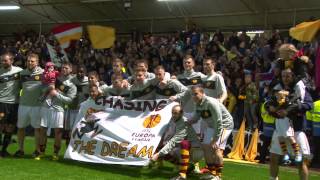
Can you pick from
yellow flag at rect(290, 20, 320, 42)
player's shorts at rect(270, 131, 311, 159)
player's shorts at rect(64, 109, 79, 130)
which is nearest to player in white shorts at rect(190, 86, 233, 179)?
player's shorts at rect(270, 131, 311, 159)

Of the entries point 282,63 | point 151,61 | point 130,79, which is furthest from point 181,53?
point 282,63

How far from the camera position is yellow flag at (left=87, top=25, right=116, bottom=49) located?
60.3 ft

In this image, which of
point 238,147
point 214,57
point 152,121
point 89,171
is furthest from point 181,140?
point 214,57

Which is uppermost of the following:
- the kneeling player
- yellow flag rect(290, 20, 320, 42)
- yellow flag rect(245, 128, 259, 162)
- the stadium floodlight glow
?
the stadium floodlight glow

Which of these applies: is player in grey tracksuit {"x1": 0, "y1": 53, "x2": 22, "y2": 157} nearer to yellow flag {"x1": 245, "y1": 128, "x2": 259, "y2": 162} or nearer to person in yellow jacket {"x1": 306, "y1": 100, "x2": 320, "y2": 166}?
yellow flag {"x1": 245, "y1": 128, "x2": 259, "y2": 162}

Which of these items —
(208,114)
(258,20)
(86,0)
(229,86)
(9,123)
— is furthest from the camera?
(86,0)

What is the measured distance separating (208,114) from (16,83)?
14.4 ft

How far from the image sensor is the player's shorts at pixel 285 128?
23.2ft

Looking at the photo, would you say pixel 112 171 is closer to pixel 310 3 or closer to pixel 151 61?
pixel 151 61

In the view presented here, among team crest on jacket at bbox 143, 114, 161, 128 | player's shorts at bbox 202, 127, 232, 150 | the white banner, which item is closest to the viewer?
player's shorts at bbox 202, 127, 232, 150

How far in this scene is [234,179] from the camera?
8.87m

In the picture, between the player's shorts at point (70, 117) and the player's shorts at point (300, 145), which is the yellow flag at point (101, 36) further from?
the player's shorts at point (300, 145)

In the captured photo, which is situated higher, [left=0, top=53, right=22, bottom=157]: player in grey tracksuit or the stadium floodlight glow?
the stadium floodlight glow

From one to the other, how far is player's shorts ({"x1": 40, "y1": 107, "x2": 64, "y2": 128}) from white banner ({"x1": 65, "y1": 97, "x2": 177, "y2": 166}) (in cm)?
55
